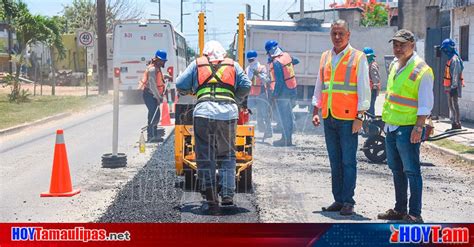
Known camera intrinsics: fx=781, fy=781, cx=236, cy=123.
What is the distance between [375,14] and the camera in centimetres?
505

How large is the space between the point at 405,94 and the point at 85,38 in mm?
2454

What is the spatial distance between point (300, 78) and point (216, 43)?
4.62 meters

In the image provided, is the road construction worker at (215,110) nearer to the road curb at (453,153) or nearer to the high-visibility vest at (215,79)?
the high-visibility vest at (215,79)

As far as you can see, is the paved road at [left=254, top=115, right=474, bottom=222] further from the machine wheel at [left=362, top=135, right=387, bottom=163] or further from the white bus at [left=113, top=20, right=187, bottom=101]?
the white bus at [left=113, top=20, right=187, bottom=101]

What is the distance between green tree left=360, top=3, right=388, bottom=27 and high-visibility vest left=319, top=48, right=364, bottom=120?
2.79ft

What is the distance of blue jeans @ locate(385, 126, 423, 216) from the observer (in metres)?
5.94

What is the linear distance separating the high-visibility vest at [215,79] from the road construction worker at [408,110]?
1301 millimetres

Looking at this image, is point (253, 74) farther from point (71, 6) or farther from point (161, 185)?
point (71, 6)

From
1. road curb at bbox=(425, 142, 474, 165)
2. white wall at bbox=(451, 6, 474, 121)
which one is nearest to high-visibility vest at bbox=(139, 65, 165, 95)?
road curb at bbox=(425, 142, 474, 165)

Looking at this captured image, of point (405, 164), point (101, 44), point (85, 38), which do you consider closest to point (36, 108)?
point (101, 44)

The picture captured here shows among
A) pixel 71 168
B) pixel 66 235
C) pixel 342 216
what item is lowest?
pixel 71 168

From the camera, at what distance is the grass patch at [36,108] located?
28.4 feet

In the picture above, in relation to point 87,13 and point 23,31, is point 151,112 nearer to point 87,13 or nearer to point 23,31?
point 23,31

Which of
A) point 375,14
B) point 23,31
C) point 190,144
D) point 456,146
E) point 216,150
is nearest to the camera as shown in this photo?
point 375,14
